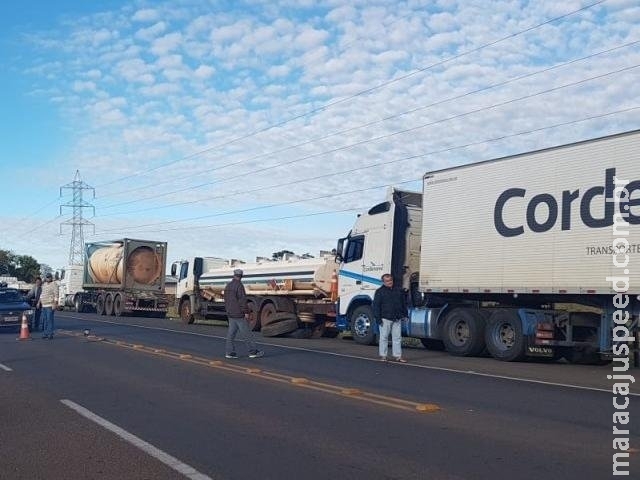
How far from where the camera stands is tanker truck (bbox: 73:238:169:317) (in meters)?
40.4

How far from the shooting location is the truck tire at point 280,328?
965 inches

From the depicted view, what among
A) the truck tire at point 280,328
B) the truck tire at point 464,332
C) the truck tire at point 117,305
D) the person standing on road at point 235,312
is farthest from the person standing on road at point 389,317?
the truck tire at point 117,305

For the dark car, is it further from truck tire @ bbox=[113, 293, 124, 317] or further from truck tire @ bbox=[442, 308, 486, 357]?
truck tire @ bbox=[113, 293, 124, 317]

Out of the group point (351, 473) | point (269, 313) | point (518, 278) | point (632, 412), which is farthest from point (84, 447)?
point (269, 313)

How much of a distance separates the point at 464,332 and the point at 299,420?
31.8 feet

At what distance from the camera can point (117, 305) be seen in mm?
40719

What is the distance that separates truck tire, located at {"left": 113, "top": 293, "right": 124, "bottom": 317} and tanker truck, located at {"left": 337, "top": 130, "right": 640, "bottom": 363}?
2274cm

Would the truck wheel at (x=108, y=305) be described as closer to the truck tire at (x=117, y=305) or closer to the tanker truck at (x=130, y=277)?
the tanker truck at (x=130, y=277)

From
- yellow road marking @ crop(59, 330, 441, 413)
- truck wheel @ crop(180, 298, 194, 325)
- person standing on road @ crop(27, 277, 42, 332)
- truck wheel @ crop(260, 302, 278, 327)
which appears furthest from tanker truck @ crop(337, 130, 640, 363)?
truck wheel @ crop(180, 298, 194, 325)

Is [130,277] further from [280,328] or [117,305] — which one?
[280,328]

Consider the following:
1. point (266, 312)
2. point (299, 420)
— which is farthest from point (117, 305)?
point (299, 420)

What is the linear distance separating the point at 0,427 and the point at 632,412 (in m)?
7.37

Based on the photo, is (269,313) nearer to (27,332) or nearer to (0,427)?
(27,332)

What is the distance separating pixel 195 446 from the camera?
7.46 metres
